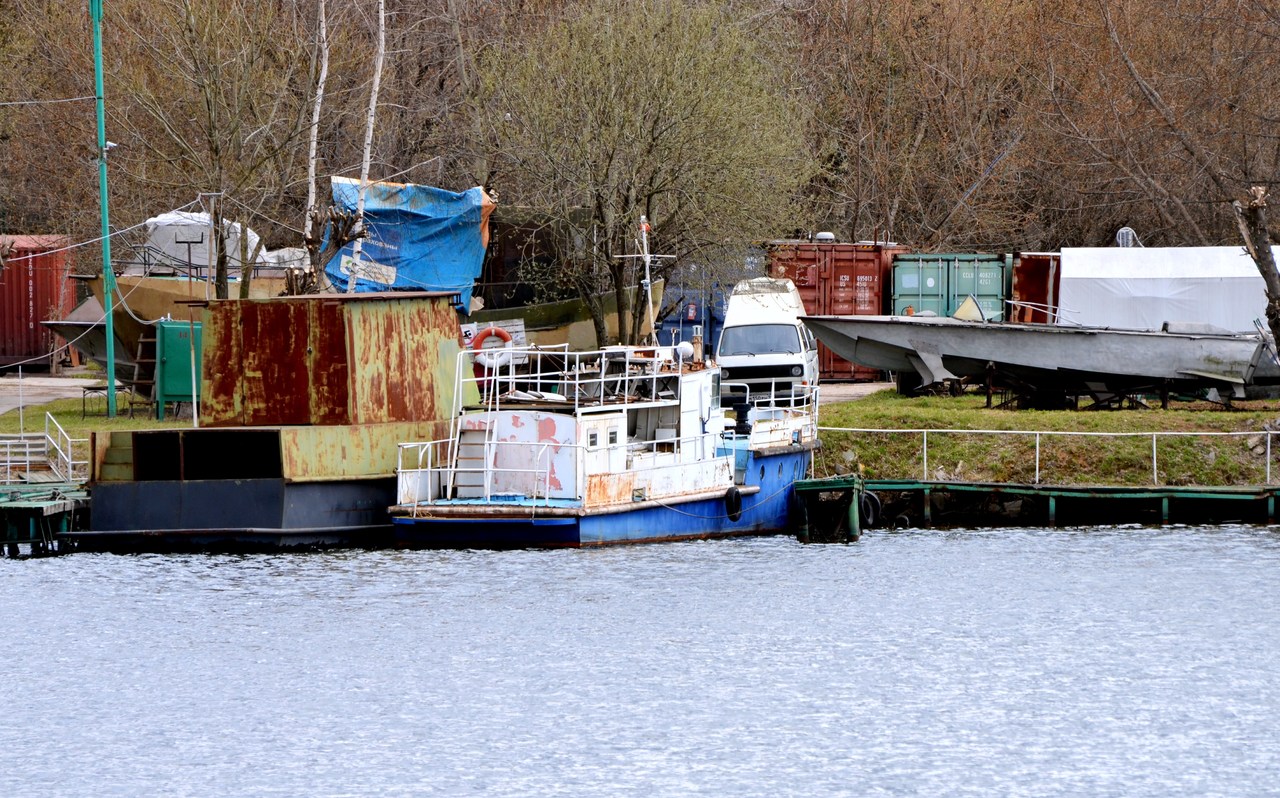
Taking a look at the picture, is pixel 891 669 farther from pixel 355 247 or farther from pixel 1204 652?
pixel 355 247

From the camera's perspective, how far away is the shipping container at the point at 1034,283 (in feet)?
137

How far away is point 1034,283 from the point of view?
42.8m

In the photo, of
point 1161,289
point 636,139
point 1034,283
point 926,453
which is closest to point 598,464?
point 926,453

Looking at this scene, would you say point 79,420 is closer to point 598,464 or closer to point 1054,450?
point 598,464

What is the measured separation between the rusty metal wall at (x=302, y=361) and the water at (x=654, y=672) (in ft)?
7.78

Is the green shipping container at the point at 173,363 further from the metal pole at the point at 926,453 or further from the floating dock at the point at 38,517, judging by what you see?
the metal pole at the point at 926,453

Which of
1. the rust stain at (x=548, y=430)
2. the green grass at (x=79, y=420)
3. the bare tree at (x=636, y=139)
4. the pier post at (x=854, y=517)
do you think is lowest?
the pier post at (x=854, y=517)

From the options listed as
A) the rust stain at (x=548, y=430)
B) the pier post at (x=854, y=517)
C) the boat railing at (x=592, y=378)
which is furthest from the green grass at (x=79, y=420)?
the pier post at (x=854, y=517)

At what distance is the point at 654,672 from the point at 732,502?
8.32 m

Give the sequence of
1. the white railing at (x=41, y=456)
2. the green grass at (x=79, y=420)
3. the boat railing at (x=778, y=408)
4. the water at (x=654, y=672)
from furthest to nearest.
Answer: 1. the green grass at (x=79, y=420)
2. the boat railing at (x=778, y=408)
3. the white railing at (x=41, y=456)
4. the water at (x=654, y=672)

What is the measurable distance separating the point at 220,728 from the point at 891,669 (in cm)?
781

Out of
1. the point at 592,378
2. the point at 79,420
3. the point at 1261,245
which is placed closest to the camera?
the point at 592,378

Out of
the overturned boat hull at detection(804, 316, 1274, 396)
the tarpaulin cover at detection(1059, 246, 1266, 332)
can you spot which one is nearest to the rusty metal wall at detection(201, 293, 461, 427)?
the overturned boat hull at detection(804, 316, 1274, 396)

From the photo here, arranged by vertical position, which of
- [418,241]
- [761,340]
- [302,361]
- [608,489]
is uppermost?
[418,241]
